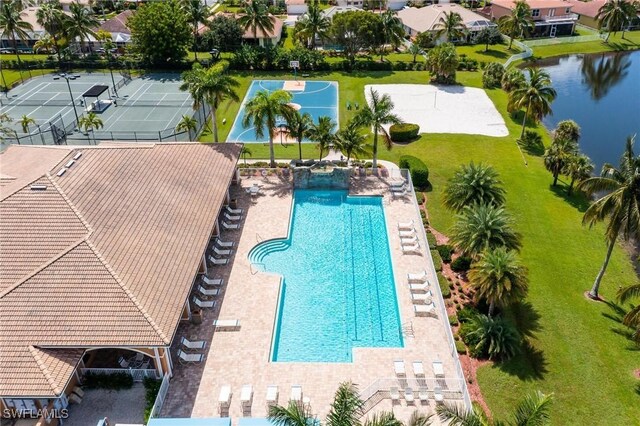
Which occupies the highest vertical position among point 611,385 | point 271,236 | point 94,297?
point 94,297

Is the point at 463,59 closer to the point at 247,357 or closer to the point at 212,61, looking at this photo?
the point at 212,61

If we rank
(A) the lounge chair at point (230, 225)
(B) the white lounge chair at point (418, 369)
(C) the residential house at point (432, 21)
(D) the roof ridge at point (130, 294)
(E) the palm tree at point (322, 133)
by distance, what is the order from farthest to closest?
(C) the residential house at point (432, 21), (E) the palm tree at point (322, 133), (A) the lounge chair at point (230, 225), (B) the white lounge chair at point (418, 369), (D) the roof ridge at point (130, 294)

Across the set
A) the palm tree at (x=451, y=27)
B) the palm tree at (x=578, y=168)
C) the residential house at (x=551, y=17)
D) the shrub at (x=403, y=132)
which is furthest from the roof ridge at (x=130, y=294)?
the residential house at (x=551, y=17)

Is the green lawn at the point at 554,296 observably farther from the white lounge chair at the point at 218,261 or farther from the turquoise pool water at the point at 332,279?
the white lounge chair at the point at 218,261

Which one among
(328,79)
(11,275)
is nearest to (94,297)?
(11,275)

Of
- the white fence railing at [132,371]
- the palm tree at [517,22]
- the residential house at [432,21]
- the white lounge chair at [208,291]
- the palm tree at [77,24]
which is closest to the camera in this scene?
the white fence railing at [132,371]

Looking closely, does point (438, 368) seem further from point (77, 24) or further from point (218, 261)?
point (77, 24)

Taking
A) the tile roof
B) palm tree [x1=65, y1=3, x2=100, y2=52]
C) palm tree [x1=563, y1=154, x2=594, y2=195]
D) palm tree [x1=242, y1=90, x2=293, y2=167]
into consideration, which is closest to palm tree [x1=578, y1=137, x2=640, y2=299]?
palm tree [x1=563, y1=154, x2=594, y2=195]
